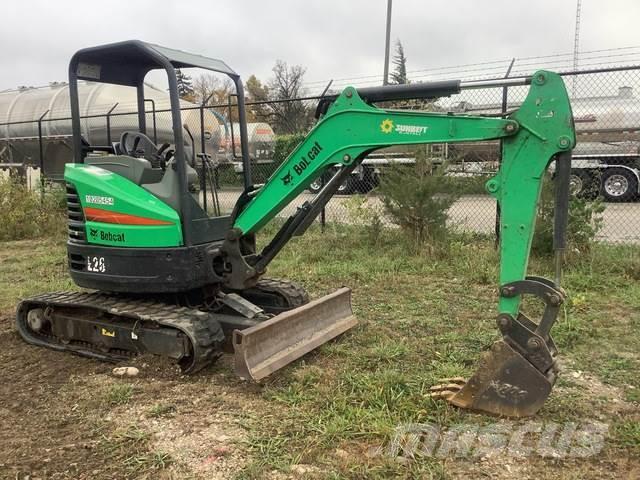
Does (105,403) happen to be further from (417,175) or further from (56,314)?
(417,175)

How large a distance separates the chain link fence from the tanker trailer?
0.04m

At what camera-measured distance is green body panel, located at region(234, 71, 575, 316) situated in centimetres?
336

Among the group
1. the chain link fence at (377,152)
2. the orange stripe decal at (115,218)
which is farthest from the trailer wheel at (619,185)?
the orange stripe decal at (115,218)

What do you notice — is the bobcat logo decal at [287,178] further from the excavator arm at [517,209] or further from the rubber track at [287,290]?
the rubber track at [287,290]

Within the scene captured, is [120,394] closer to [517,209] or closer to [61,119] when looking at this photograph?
[517,209]

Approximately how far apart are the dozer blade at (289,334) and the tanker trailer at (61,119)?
8920mm

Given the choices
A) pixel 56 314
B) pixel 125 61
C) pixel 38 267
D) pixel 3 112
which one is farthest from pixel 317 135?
pixel 3 112

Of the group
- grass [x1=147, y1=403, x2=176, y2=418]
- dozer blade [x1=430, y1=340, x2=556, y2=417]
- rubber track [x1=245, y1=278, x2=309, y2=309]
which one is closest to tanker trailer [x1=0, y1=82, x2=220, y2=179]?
rubber track [x1=245, y1=278, x2=309, y2=309]

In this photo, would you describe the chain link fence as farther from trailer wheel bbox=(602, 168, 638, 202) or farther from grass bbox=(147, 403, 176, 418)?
grass bbox=(147, 403, 176, 418)

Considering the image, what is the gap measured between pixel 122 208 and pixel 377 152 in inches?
189

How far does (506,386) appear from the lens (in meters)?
3.46

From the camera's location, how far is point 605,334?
16.4 ft

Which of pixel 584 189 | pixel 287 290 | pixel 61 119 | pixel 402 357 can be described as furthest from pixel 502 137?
pixel 61 119

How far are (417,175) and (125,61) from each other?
4.32m
